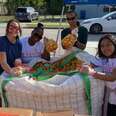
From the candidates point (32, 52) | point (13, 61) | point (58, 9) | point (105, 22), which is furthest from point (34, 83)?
point (58, 9)

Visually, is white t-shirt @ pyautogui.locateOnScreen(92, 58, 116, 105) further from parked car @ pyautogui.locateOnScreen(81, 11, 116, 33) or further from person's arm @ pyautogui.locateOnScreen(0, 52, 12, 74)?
parked car @ pyautogui.locateOnScreen(81, 11, 116, 33)

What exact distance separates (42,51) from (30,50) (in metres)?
0.18

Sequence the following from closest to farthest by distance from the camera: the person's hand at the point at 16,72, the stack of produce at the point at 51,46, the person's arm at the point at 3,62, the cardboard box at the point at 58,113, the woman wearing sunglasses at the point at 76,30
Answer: the cardboard box at the point at 58,113 → the person's hand at the point at 16,72 → the person's arm at the point at 3,62 → the stack of produce at the point at 51,46 → the woman wearing sunglasses at the point at 76,30

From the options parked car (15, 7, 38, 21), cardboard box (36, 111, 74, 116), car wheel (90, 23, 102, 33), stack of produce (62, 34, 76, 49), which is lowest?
parked car (15, 7, 38, 21)

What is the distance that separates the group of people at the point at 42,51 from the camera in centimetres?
418

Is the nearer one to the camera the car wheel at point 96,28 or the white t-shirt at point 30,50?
the white t-shirt at point 30,50

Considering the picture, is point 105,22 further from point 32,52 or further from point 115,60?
A: point 115,60

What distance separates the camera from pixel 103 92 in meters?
4.21

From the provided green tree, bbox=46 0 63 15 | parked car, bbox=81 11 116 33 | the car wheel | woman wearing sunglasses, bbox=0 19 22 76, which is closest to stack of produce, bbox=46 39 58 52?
woman wearing sunglasses, bbox=0 19 22 76

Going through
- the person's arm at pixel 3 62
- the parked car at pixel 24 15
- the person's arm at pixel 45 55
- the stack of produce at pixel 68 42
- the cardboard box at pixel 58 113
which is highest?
the stack of produce at pixel 68 42

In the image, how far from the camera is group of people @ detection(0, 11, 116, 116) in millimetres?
4180

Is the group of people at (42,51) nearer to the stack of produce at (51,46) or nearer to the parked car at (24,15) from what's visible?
the stack of produce at (51,46)

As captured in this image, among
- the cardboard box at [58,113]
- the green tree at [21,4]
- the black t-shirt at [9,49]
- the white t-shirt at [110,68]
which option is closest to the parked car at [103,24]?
the black t-shirt at [9,49]

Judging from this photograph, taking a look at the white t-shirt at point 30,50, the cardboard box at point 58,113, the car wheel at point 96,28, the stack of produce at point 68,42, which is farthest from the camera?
the car wheel at point 96,28
